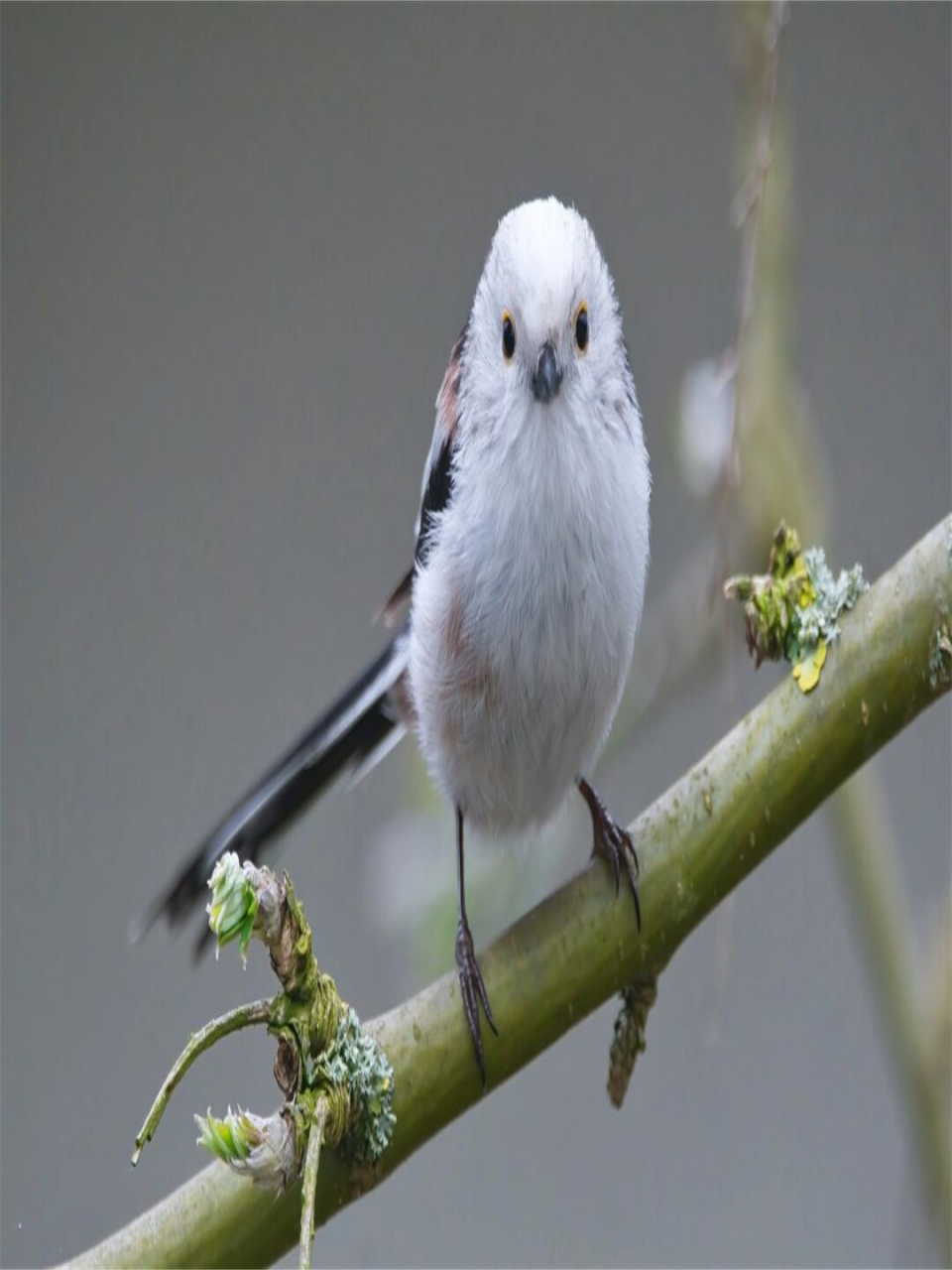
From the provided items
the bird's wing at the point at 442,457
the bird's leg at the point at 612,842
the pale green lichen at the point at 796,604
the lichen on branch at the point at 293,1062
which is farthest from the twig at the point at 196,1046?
the bird's wing at the point at 442,457

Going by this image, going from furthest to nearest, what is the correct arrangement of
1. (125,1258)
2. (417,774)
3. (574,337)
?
1. (417,774)
2. (574,337)
3. (125,1258)

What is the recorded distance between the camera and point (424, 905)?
1311mm

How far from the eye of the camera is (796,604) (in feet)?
3.50

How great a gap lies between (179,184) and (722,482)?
1113 millimetres

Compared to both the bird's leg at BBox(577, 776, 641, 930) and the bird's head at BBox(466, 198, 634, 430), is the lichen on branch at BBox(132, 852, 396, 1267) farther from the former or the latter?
the bird's head at BBox(466, 198, 634, 430)

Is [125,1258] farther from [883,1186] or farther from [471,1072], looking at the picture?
[883,1186]

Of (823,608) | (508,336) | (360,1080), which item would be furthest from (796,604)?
(360,1080)

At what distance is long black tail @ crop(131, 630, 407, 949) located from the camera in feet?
4.28

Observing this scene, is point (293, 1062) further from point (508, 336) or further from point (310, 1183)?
point (508, 336)

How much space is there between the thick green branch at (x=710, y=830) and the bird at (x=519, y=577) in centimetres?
2

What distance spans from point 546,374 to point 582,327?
6 centimetres

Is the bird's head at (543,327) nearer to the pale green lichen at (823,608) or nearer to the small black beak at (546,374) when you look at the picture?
the small black beak at (546,374)

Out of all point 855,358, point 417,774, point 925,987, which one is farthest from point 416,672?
point 855,358

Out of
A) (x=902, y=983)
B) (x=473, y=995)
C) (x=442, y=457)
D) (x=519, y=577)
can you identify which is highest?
(x=442, y=457)
